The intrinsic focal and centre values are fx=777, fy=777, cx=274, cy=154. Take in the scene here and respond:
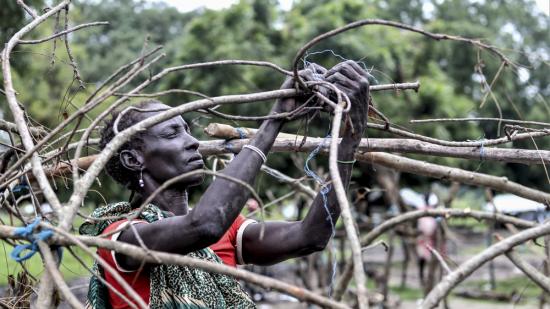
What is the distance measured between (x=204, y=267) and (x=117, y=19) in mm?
25954

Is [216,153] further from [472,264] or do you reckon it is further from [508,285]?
[508,285]

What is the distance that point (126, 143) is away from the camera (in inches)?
111

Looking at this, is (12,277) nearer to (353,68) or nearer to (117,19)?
(353,68)

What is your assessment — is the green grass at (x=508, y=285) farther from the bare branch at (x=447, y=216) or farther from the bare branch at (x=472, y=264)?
the bare branch at (x=472, y=264)

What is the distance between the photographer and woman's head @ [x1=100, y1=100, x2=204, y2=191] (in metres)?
2.76

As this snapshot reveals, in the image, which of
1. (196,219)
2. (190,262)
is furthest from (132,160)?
(190,262)

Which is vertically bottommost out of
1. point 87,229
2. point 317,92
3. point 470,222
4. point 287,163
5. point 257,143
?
point 470,222

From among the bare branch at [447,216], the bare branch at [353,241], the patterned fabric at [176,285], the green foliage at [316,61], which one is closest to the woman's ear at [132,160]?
the patterned fabric at [176,285]

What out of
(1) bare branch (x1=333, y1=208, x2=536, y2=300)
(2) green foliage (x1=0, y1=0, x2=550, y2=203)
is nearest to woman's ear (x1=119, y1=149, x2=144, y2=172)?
(1) bare branch (x1=333, y1=208, x2=536, y2=300)

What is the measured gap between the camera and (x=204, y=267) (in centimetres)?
180

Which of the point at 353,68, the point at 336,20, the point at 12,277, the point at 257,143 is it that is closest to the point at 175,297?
the point at 257,143

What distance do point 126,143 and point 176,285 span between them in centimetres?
59

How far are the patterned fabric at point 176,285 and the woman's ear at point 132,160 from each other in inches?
6.4

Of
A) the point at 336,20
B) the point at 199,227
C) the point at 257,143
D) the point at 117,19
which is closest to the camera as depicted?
the point at 199,227
